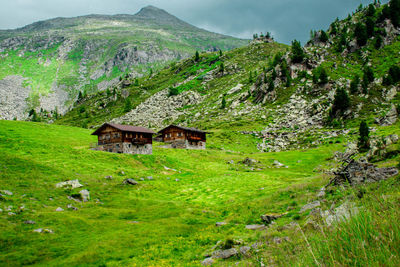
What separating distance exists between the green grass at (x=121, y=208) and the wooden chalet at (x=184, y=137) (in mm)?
36496

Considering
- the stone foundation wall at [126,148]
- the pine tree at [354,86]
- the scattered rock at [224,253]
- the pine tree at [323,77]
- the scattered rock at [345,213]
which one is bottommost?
the scattered rock at [224,253]

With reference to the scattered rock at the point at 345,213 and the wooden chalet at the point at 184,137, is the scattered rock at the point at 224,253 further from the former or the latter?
the wooden chalet at the point at 184,137

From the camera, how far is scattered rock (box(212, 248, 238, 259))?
38.1ft

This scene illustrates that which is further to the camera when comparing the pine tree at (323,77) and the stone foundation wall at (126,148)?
the pine tree at (323,77)

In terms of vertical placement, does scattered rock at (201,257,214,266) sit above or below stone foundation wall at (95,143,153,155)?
below

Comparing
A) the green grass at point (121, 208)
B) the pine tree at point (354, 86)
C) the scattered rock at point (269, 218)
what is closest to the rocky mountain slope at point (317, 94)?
the pine tree at point (354, 86)

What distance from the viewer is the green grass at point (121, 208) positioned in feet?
49.1

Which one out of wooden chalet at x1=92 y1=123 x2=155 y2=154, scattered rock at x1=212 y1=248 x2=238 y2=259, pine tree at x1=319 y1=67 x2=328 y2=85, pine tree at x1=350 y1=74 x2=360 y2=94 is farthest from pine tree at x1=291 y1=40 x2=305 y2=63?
scattered rock at x1=212 y1=248 x2=238 y2=259

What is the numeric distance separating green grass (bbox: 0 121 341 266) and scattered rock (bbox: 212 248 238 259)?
3.78 ft

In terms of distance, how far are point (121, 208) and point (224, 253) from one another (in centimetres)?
1876

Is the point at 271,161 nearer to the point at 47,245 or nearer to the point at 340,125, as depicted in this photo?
the point at 340,125

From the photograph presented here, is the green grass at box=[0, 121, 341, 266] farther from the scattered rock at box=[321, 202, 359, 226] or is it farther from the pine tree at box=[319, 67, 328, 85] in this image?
the pine tree at box=[319, 67, 328, 85]

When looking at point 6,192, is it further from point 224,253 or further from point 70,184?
point 224,253

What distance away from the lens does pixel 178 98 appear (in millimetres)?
188250
